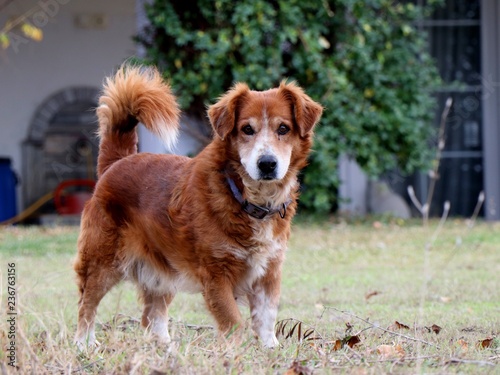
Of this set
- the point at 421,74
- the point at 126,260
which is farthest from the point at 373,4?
the point at 126,260

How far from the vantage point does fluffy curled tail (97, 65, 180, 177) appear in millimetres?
4902

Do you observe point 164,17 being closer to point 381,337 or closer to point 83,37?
point 83,37

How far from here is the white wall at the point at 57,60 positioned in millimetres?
13695

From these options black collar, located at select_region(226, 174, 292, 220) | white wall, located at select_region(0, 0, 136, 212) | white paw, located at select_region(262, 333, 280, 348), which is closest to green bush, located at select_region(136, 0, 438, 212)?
white wall, located at select_region(0, 0, 136, 212)

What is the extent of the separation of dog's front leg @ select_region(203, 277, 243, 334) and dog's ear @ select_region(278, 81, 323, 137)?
2.75 feet

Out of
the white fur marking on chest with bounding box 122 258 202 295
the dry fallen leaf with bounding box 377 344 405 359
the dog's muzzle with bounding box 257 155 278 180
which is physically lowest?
the dry fallen leaf with bounding box 377 344 405 359

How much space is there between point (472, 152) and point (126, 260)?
8.07 metres

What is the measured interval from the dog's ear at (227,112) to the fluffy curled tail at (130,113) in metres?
0.48

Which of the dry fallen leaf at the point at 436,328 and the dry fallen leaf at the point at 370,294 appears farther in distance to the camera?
the dry fallen leaf at the point at 370,294

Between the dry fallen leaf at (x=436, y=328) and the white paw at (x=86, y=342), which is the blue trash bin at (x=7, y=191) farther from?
the dry fallen leaf at (x=436, y=328)

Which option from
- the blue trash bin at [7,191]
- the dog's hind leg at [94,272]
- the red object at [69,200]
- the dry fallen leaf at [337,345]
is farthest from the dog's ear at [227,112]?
the blue trash bin at [7,191]

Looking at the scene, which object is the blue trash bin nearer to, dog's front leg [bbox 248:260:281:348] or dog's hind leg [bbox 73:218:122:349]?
dog's hind leg [bbox 73:218:122:349]

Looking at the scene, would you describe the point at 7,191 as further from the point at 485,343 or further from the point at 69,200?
the point at 485,343

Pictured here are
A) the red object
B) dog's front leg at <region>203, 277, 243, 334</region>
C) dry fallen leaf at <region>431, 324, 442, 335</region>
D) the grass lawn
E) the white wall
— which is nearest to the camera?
the grass lawn
